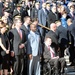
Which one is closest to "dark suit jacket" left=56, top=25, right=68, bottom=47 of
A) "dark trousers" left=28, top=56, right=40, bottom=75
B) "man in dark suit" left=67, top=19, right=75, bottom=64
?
"man in dark suit" left=67, top=19, right=75, bottom=64

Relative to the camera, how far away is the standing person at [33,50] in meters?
12.2

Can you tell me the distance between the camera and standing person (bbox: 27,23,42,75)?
12.2m

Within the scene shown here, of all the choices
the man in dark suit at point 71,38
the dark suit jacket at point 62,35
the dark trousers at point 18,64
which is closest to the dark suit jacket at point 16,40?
the dark trousers at point 18,64

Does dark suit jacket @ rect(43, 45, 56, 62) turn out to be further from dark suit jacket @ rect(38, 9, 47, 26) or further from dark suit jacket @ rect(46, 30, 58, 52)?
dark suit jacket @ rect(38, 9, 47, 26)

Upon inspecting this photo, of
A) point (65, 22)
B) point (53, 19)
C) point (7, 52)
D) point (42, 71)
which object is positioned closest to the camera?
point (7, 52)

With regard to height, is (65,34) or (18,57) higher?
(65,34)

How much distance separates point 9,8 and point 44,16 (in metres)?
3.18

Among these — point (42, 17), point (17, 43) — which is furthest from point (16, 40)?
point (42, 17)

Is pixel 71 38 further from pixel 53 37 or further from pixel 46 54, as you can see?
pixel 46 54

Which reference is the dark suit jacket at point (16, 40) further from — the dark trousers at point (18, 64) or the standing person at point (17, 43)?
the dark trousers at point (18, 64)

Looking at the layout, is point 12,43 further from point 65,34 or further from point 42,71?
point 65,34

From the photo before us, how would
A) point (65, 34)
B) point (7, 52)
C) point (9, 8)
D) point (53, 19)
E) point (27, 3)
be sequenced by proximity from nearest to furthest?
point (7, 52) < point (65, 34) < point (53, 19) < point (9, 8) < point (27, 3)

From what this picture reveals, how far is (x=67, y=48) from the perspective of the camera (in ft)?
50.1

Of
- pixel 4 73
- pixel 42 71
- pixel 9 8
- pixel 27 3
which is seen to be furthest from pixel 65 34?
pixel 27 3
